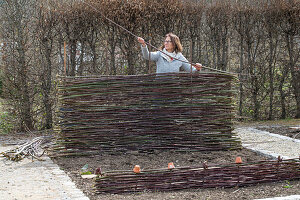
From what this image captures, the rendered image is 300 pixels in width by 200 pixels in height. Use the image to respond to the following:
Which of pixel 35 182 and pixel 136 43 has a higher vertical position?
pixel 136 43

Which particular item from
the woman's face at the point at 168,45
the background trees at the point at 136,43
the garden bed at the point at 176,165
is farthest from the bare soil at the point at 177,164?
the background trees at the point at 136,43

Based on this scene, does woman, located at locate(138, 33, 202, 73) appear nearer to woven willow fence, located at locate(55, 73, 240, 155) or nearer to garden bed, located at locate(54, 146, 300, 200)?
woven willow fence, located at locate(55, 73, 240, 155)

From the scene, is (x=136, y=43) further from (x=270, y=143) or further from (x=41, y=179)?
(x=41, y=179)

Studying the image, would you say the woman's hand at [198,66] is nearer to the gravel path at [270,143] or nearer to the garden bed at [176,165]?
the garden bed at [176,165]

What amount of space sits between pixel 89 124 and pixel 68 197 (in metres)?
1.89

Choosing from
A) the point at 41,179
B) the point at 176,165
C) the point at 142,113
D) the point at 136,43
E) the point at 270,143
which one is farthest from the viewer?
the point at 136,43

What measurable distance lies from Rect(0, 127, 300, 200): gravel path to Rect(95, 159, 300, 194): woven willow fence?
39 cm

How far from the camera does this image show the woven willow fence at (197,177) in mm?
3973

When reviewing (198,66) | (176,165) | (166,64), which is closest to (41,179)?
(176,165)

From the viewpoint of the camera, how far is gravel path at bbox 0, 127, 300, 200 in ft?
12.7

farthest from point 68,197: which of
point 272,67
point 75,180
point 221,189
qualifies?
point 272,67

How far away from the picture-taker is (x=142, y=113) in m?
5.65

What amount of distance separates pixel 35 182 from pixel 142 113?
1.91 metres

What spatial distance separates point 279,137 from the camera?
24.0 feet
